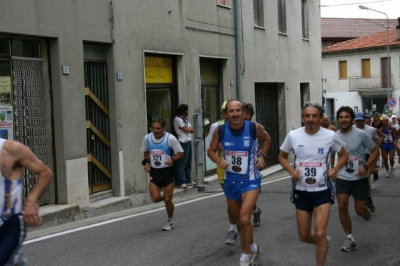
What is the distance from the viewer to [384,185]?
52.6 ft

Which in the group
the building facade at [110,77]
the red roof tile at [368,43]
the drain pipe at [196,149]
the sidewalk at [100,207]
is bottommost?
the sidewalk at [100,207]

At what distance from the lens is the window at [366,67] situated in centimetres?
5784

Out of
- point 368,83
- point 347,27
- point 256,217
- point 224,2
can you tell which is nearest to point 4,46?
point 256,217

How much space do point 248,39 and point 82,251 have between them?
12.5 meters

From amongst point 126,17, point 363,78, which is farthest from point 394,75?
point 126,17

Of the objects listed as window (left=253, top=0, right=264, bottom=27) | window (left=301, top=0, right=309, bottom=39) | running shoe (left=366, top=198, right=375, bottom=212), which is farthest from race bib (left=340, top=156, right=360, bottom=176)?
window (left=301, top=0, right=309, bottom=39)

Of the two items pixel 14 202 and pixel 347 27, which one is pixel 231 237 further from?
pixel 347 27

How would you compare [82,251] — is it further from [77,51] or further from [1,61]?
[77,51]

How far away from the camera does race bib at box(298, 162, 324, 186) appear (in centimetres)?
681

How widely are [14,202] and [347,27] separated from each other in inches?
2781

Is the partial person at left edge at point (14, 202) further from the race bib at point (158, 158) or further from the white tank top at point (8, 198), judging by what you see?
the race bib at point (158, 158)

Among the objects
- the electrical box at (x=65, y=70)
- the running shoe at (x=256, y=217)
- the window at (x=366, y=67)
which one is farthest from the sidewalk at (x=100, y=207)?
the window at (x=366, y=67)

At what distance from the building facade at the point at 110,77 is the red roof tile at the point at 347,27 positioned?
52.1 m

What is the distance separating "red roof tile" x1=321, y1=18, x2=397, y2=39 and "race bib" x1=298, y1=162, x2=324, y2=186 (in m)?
63.8
